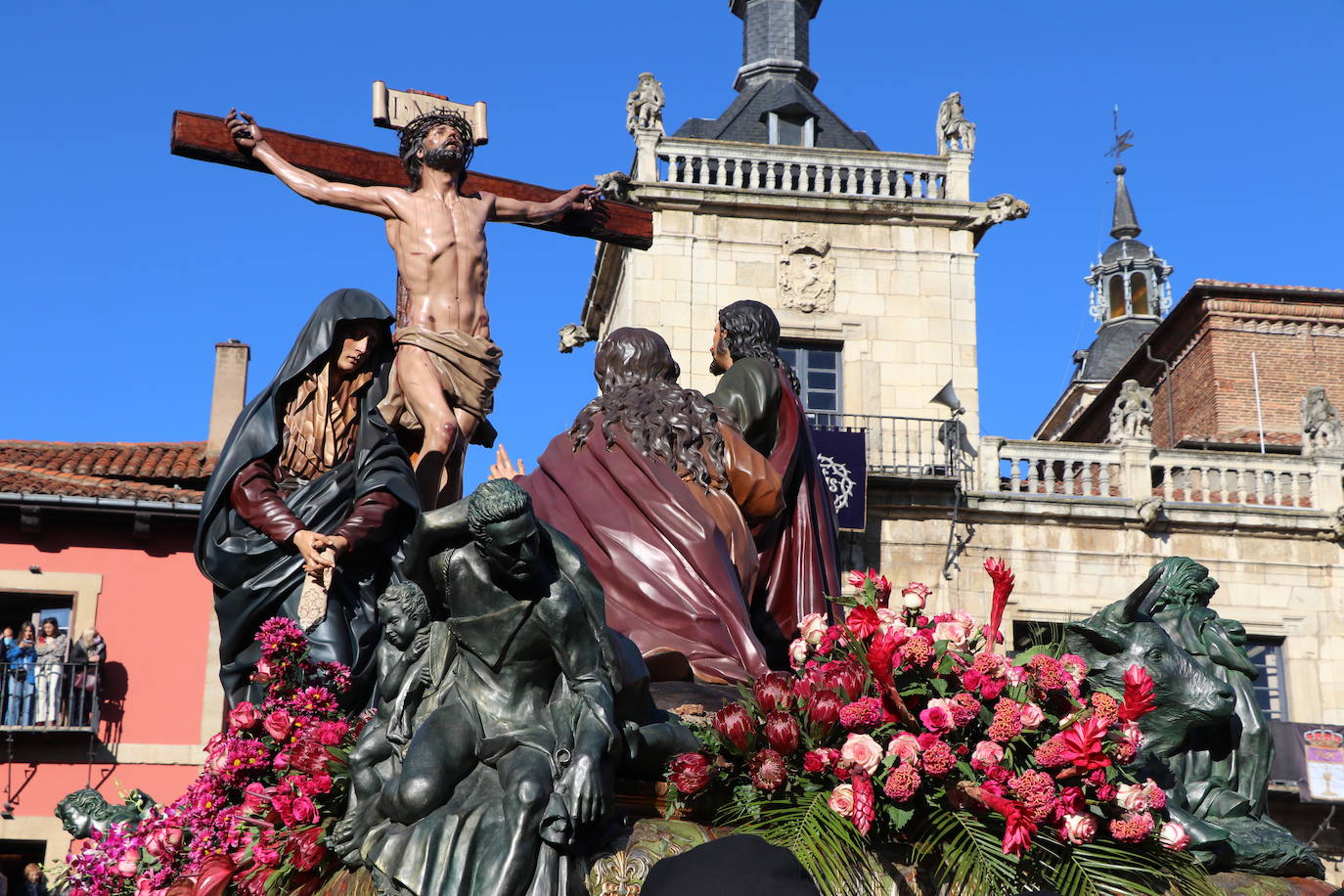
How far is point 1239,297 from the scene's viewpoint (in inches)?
1476

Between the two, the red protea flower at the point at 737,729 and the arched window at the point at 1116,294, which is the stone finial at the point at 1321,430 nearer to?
the red protea flower at the point at 737,729

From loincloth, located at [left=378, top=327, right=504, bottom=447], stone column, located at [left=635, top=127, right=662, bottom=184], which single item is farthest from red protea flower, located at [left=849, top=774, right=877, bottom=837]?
stone column, located at [left=635, top=127, right=662, bottom=184]

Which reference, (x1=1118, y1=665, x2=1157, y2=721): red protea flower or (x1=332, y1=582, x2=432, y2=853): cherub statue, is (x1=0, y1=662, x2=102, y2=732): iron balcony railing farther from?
(x1=1118, y1=665, x2=1157, y2=721): red protea flower

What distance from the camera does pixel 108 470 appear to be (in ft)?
81.5

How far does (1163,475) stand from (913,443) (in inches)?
178

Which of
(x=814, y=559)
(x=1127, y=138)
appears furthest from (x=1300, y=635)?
(x=1127, y=138)

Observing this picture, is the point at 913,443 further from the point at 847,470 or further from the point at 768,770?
the point at 768,770

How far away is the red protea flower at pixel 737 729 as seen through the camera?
5.02 metres

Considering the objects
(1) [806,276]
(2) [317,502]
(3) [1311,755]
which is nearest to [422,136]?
(2) [317,502]

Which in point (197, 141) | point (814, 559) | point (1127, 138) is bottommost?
point (814, 559)

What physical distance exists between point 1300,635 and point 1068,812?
24.9m

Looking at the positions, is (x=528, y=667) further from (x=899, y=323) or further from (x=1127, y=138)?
(x=1127, y=138)

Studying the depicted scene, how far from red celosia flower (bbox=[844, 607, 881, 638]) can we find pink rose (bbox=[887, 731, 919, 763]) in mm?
400

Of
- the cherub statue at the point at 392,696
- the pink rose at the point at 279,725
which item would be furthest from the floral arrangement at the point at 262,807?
the cherub statue at the point at 392,696
